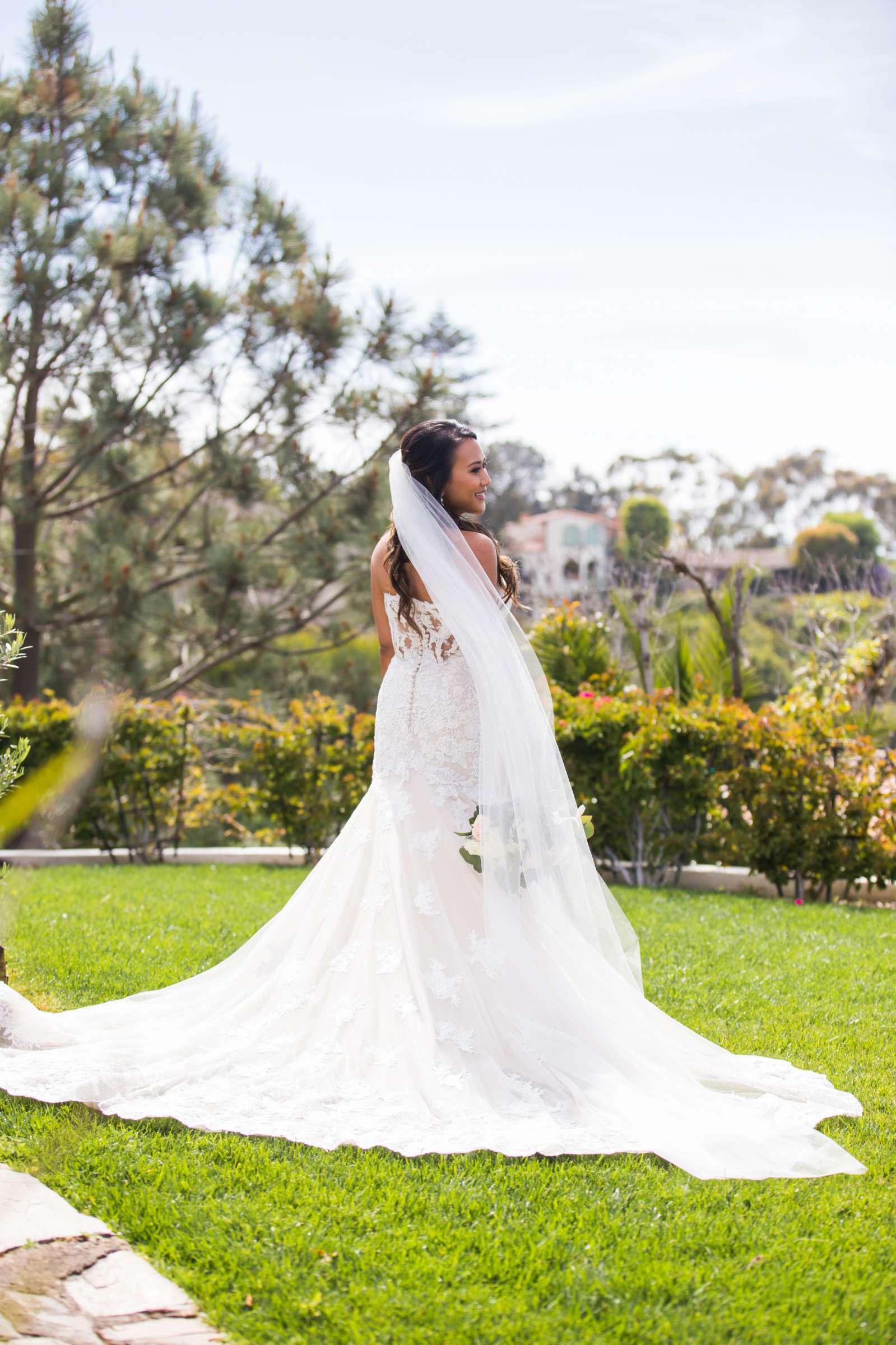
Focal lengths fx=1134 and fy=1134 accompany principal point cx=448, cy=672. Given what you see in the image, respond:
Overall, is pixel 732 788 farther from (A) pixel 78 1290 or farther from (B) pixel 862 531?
(B) pixel 862 531

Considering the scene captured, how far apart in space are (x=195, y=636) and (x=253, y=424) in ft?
7.30

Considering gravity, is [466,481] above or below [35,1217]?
above

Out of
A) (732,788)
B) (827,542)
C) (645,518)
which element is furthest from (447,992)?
(645,518)

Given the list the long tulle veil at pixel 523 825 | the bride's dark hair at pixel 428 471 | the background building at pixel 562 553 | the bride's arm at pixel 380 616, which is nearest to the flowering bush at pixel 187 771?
the bride's arm at pixel 380 616

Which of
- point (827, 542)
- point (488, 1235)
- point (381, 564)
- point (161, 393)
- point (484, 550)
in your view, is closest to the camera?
point (488, 1235)

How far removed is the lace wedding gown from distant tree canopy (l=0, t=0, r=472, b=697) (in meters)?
7.14

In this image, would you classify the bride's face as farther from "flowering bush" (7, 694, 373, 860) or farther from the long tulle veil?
"flowering bush" (7, 694, 373, 860)

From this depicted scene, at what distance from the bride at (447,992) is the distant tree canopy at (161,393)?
711cm

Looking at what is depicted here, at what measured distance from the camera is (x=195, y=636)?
37.7 feet

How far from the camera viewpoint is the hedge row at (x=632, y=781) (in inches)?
286

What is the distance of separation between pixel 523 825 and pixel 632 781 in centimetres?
420

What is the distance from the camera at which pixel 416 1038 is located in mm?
3256

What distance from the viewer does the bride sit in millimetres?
2984

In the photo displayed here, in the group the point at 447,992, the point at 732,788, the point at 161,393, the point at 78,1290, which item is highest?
the point at 161,393
